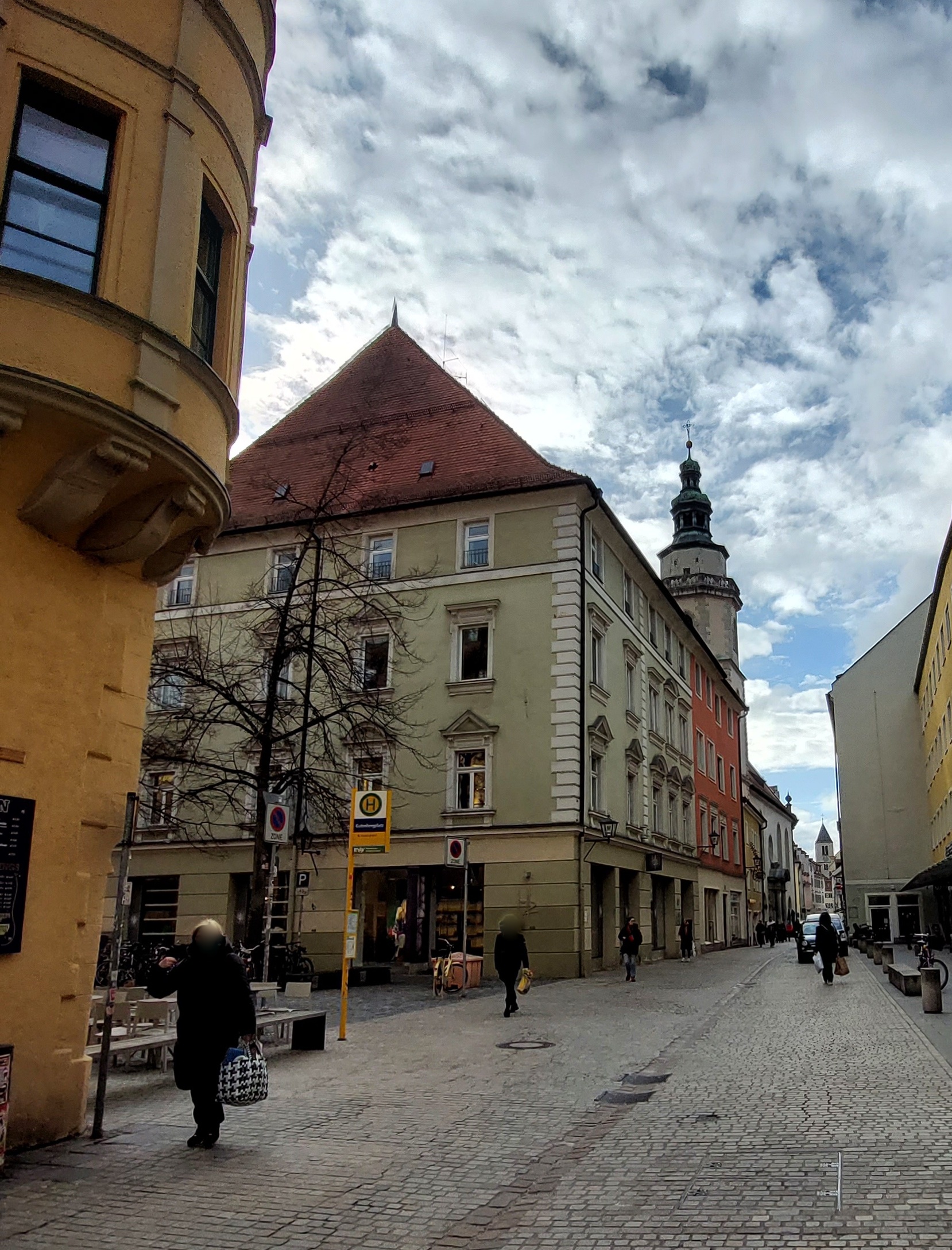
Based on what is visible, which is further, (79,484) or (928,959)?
(928,959)

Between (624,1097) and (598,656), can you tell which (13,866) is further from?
(598,656)

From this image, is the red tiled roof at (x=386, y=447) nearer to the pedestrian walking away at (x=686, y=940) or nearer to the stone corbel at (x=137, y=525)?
the pedestrian walking away at (x=686, y=940)

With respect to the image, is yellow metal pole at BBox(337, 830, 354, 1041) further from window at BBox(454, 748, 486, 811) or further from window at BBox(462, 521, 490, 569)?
window at BBox(462, 521, 490, 569)

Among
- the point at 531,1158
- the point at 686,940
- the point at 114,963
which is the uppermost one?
the point at 114,963

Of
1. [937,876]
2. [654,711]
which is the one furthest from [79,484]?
[937,876]

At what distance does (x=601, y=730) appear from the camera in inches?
1244

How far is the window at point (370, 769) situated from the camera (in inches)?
1198

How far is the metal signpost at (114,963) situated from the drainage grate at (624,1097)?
4.39m

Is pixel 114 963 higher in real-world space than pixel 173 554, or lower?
lower

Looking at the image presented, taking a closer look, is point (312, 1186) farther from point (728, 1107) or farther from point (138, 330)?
point (138, 330)

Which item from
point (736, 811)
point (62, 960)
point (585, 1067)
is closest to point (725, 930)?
point (736, 811)

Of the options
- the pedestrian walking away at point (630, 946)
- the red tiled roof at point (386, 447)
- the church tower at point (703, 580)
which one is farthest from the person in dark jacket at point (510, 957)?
the church tower at point (703, 580)

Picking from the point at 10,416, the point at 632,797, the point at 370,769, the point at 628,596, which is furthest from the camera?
the point at 628,596

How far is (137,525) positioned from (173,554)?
93 centimetres
